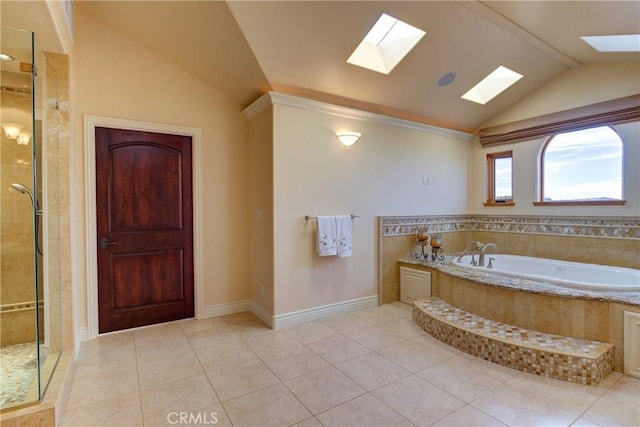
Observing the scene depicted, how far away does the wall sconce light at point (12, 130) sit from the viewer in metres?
2.19

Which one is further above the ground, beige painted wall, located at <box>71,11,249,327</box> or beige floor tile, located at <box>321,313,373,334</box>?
beige painted wall, located at <box>71,11,249,327</box>

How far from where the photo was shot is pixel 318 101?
3.27 metres

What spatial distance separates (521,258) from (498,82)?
2264 millimetres

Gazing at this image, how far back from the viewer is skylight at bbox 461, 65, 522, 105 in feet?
12.4

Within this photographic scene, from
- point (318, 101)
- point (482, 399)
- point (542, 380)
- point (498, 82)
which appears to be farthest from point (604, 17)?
point (482, 399)

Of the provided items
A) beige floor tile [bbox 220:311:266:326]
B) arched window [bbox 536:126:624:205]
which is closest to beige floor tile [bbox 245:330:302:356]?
beige floor tile [bbox 220:311:266:326]

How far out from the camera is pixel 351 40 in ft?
9.02

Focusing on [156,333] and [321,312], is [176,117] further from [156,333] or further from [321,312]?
[321,312]

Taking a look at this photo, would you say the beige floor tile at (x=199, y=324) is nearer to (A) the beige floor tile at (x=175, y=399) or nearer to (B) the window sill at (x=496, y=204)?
(A) the beige floor tile at (x=175, y=399)

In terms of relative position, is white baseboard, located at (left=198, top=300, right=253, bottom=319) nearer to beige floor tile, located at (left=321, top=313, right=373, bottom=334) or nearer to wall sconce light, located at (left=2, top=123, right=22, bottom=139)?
beige floor tile, located at (left=321, top=313, right=373, bottom=334)

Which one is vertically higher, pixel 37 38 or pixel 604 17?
pixel 604 17

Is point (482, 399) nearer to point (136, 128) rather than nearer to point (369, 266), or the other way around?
point (369, 266)

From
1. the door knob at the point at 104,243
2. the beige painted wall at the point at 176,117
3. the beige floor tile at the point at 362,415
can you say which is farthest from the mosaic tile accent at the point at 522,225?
the door knob at the point at 104,243

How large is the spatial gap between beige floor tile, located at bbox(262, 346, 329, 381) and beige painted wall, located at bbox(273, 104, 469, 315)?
1.95ft
